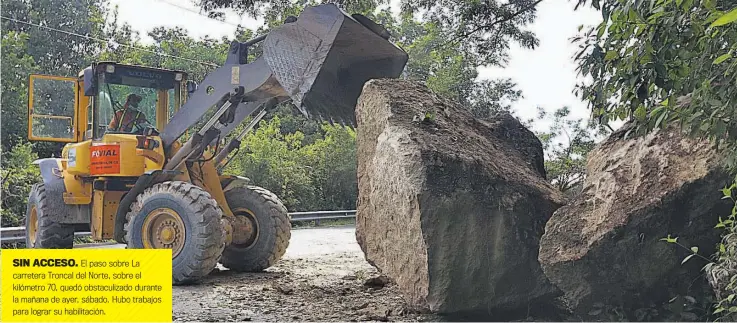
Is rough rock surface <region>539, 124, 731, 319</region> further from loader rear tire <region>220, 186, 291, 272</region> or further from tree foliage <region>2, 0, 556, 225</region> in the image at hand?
tree foliage <region>2, 0, 556, 225</region>

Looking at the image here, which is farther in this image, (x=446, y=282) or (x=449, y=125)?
(x=449, y=125)

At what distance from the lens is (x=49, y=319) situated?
491 cm

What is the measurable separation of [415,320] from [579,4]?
8.55 feet

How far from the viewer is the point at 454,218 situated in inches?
216

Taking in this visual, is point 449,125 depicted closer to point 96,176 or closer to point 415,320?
point 415,320

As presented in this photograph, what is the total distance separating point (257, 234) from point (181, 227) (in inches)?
57.4

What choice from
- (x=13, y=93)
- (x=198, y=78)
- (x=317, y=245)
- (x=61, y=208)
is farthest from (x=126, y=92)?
(x=198, y=78)

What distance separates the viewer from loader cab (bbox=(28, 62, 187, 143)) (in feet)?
31.0

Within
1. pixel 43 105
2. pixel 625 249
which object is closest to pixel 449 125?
pixel 625 249

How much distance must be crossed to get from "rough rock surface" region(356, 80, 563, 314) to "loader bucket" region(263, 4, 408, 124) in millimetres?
1391

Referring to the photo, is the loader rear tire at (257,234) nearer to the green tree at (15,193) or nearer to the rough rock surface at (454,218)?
the rough rock surface at (454,218)

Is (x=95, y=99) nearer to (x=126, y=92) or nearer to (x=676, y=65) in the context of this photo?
(x=126, y=92)
